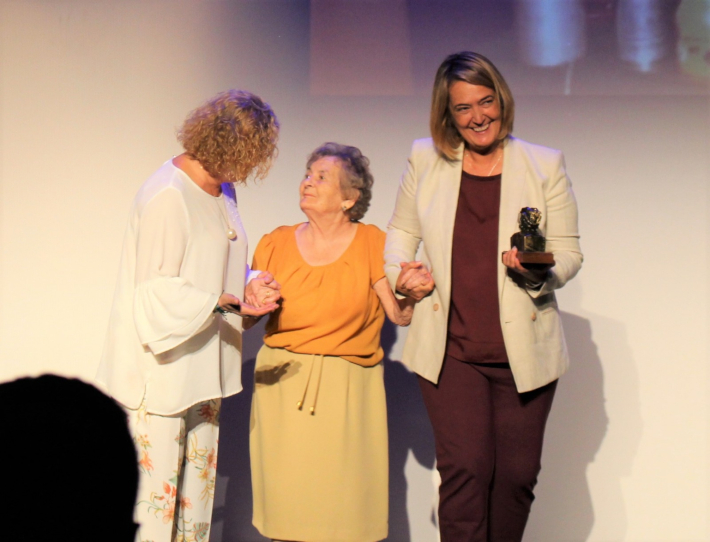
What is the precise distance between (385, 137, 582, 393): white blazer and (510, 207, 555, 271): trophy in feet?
0.34

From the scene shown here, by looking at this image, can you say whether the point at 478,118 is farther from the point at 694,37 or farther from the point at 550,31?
the point at 694,37

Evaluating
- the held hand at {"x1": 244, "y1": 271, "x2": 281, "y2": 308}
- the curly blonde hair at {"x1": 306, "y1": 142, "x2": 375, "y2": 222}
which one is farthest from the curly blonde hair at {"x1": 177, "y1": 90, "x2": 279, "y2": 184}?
the curly blonde hair at {"x1": 306, "y1": 142, "x2": 375, "y2": 222}

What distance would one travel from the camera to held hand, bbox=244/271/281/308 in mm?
2347

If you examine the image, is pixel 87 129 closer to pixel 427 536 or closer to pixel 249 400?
pixel 249 400

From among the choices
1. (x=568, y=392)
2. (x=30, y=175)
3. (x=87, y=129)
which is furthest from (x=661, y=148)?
(x=30, y=175)

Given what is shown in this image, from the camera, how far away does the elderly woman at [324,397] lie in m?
2.57

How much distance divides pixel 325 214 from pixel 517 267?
90 centimetres

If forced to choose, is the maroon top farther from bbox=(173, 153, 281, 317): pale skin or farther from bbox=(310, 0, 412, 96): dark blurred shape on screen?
bbox=(310, 0, 412, 96): dark blurred shape on screen

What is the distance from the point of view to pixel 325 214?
9.00ft

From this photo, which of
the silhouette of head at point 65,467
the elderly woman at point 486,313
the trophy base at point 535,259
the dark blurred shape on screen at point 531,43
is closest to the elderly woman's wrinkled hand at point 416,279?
the elderly woman at point 486,313

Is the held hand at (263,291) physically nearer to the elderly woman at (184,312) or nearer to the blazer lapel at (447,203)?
the elderly woman at (184,312)

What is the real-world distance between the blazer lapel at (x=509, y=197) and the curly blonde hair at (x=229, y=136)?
746mm

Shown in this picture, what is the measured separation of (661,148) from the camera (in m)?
3.16

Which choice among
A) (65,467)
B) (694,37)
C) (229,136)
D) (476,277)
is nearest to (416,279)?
(476,277)
